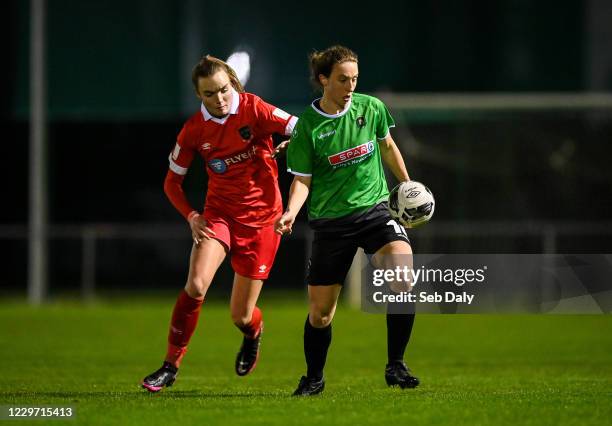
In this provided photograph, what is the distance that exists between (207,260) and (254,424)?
2133mm

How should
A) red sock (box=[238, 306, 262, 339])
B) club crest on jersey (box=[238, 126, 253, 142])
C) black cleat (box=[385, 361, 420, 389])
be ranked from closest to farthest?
1. black cleat (box=[385, 361, 420, 389])
2. club crest on jersey (box=[238, 126, 253, 142])
3. red sock (box=[238, 306, 262, 339])

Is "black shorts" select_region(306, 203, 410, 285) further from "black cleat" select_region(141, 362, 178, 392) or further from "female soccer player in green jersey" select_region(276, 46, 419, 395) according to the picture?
"black cleat" select_region(141, 362, 178, 392)

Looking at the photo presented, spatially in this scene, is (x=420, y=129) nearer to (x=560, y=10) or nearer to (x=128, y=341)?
(x=560, y=10)

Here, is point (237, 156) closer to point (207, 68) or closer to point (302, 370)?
point (207, 68)

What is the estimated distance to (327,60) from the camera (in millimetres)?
7707

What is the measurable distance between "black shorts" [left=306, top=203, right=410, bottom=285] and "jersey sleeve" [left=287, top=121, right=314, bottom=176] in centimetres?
38

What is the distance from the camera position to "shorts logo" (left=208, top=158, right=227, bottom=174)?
8574 mm

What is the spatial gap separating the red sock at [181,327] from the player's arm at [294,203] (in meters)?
1.19

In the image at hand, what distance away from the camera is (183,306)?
8.48 meters

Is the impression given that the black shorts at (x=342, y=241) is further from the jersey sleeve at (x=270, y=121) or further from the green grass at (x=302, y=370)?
the jersey sleeve at (x=270, y=121)

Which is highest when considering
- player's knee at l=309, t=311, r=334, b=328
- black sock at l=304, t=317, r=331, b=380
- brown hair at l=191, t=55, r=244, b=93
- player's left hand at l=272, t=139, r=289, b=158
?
brown hair at l=191, t=55, r=244, b=93

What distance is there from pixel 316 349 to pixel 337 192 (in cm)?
105

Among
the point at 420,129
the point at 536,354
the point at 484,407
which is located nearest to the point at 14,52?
the point at 420,129

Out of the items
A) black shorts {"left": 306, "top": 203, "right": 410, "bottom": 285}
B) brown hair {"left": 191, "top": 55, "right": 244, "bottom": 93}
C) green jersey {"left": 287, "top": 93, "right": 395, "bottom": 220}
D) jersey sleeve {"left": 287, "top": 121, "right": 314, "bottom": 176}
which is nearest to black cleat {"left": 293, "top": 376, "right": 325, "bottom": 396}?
black shorts {"left": 306, "top": 203, "right": 410, "bottom": 285}
